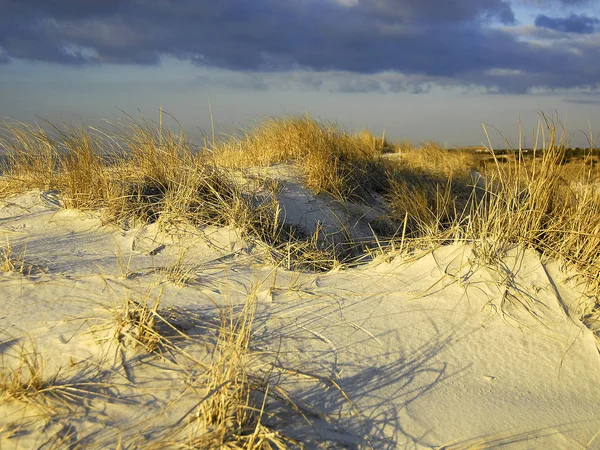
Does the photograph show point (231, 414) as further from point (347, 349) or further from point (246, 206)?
point (246, 206)

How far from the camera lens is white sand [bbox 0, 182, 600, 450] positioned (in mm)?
1707

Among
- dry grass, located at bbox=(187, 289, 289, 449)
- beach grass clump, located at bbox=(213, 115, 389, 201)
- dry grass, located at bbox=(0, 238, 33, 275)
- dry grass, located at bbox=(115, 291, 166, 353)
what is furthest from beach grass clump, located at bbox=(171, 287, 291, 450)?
beach grass clump, located at bbox=(213, 115, 389, 201)

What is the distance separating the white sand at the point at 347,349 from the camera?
1.71 m

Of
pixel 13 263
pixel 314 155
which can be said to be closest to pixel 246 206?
pixel 13 263

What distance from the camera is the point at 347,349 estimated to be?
2.14 m

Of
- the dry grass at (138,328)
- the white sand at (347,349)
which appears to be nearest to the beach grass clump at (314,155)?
the white sand at (347,349)

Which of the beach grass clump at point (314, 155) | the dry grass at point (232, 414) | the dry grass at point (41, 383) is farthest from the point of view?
the beach grass clump at point (314, 155)

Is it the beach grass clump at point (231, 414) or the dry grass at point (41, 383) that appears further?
the dry grass at point (41, 383)

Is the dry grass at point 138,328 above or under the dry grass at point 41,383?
above

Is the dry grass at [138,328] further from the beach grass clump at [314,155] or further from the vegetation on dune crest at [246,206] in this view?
the beach grass clump at [314,155]

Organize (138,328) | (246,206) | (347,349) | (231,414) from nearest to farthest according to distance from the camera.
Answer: (231,414), (138,328), (347,349), (246,206)

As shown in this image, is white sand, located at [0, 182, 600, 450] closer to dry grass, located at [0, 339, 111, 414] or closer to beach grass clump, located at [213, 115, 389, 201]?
dry grass, located at [0, 339, 111, 414]

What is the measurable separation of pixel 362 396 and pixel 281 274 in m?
1.17

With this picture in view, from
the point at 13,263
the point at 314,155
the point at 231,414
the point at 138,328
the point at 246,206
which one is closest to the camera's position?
the point at 231,414
